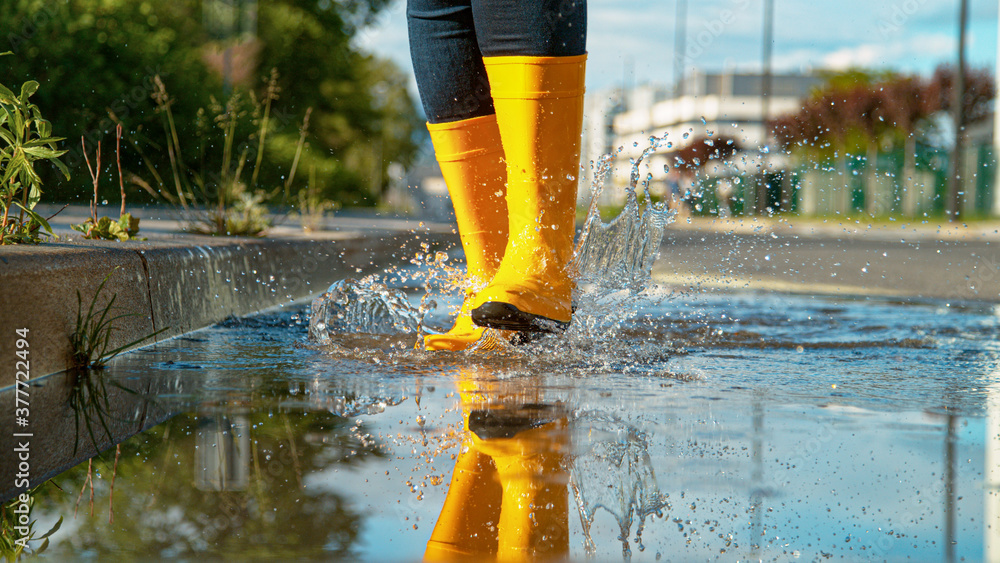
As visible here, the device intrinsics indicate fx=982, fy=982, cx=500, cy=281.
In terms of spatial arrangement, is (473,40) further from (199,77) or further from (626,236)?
(199,77)

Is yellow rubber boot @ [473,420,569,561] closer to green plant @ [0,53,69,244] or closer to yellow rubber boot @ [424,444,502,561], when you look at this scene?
yellow rubber boot @ [424,444,502,561]

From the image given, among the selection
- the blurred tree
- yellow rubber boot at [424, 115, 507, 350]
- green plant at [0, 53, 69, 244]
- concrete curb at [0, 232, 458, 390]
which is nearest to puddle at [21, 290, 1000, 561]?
concrete curb at [0, 232, 458, 390]

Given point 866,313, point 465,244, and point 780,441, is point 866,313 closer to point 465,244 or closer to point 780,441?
point 465,244

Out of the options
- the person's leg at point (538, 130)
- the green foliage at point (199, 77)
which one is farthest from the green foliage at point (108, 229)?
the person's leg at point (538, 130)

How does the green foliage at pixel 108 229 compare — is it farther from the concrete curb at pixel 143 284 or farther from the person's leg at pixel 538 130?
the person's leg at pixel 538 130

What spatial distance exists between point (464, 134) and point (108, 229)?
1.28 m

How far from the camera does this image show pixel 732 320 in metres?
3.48

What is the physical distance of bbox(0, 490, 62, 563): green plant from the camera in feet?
3.24

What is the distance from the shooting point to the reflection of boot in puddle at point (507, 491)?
3.43 ft

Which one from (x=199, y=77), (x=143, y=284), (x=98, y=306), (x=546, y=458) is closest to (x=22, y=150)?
(x=98, y=306)

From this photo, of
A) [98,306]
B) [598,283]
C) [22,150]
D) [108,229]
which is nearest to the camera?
[22,150]

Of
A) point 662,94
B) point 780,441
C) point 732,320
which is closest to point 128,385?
point 780,441

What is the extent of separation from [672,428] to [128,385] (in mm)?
1066

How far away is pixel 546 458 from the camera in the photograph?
4.56 ft
